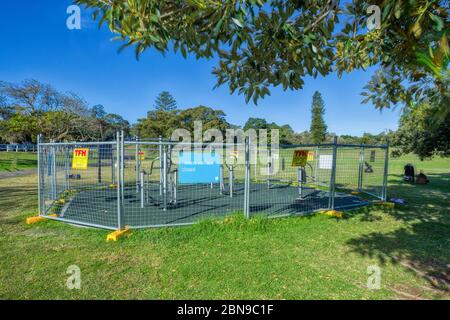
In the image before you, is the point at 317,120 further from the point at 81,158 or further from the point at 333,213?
the point at 81,158

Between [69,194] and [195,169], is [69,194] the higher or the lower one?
the lower one

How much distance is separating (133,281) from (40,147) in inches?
172

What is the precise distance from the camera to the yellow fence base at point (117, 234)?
4.48 metres

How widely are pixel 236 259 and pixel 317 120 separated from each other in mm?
80674

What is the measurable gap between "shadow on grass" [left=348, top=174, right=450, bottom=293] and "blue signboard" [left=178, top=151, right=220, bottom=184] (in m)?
3.35

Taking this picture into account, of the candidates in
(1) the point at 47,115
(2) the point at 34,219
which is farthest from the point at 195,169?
(1) the point at 47,115

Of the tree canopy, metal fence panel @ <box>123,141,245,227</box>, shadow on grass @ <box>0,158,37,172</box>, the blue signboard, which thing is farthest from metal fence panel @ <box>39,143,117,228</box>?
the tree canopy

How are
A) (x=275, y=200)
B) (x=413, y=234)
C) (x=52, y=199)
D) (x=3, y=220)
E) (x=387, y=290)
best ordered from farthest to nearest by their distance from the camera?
(x=275, y=200) → (x=52, y=199) → (x=3, y=220) → (x=413, y=234) → (x=387, y=290)

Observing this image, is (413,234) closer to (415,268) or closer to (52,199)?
(415,268)

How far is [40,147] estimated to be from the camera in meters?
5.82

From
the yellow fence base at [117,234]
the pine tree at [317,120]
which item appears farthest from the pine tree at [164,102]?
the yellow fence base at [117,234]

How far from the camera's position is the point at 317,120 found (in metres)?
78.3

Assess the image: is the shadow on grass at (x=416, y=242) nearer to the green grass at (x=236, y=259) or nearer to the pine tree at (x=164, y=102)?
the green grass at (x=236, y=259)
